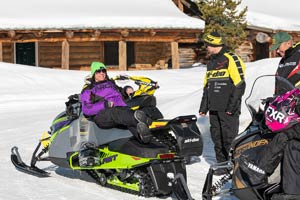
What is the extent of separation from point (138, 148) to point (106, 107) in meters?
0.85

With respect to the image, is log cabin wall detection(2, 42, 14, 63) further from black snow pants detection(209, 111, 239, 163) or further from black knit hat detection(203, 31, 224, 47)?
black knit hat detection(203, 31, 224, 47)

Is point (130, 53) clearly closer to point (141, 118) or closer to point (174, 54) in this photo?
point (174, 54)

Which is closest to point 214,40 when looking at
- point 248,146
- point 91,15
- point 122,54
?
point 248,146

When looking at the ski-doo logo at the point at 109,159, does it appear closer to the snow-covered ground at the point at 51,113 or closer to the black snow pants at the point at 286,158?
the snow-covered ground at the point at 51,113

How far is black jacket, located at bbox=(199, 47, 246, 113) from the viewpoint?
24.3 ft

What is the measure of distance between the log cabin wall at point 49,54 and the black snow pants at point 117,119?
67.6 feet

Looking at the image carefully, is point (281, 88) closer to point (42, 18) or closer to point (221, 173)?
point (221, 173)

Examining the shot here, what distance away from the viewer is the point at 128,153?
6625mm

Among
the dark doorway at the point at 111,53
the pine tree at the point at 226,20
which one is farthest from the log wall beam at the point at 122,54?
the pine tree at the point at 226,20

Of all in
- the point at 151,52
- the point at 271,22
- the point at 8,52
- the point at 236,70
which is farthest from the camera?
the point at 271,22

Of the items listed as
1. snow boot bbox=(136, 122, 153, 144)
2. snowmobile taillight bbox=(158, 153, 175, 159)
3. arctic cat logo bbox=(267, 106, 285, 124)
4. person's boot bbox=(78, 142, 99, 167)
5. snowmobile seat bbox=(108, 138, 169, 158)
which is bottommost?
person's boot bbox=(78, 142, 99, 167)

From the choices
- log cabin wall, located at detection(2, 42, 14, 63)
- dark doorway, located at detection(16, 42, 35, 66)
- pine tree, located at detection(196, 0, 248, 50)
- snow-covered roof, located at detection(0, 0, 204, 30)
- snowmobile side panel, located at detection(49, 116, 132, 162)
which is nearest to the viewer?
snowmobile side panel, located at detection(49, 116, 132, 162)

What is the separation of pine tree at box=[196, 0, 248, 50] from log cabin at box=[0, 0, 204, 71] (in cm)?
148

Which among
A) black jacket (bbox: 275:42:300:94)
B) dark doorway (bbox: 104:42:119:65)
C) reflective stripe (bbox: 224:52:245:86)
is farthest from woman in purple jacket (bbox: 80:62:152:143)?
dark doorway (bbox: 104:42:119:65)
